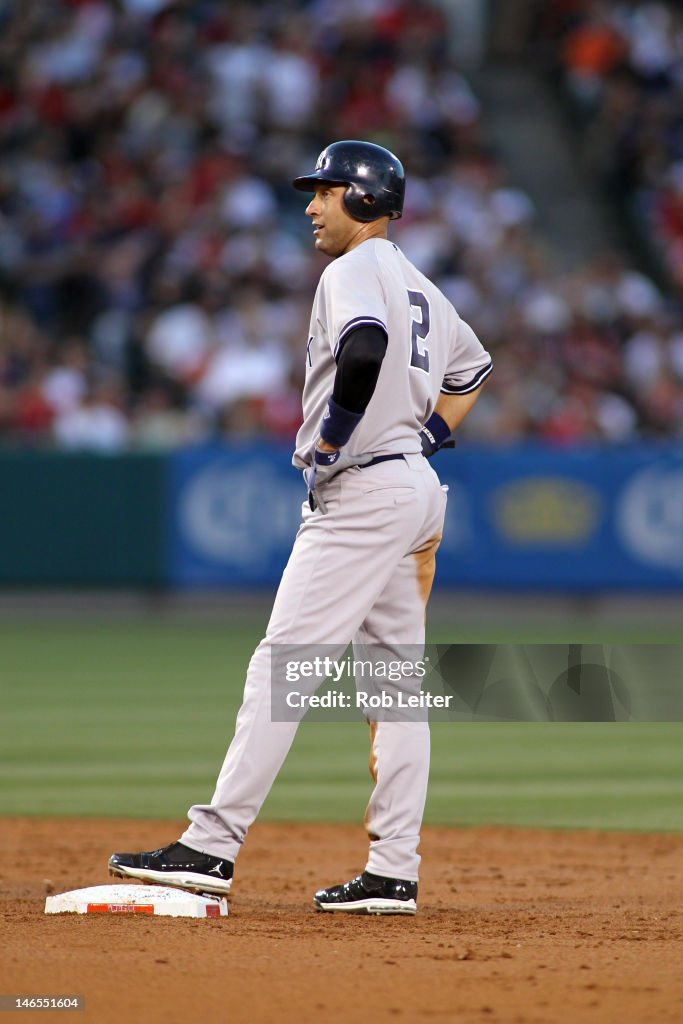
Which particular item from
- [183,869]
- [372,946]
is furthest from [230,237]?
[372,946]

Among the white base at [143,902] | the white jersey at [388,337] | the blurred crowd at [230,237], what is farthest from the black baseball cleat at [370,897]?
the blurred crowd at [230,237]

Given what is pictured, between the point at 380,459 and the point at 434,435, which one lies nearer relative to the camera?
the point at 380,459

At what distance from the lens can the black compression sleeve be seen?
14.8ft

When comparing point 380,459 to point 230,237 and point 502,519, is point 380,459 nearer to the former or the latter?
point 502,519

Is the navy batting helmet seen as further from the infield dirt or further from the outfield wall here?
the outfield wall

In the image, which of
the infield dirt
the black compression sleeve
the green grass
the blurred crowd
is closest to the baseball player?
the black compression sleeve

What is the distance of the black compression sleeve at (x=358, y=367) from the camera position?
14.8ft

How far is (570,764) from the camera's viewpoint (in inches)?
332

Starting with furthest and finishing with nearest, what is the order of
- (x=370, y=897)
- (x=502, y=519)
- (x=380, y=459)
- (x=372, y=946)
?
(x=502, y=519)
(x=370, y=897)
(x=380, y=459)
(x=372, y=946)

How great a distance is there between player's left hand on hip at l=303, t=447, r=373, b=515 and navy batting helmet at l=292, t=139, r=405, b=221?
0.70 metres

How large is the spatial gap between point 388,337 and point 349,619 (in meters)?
0.78

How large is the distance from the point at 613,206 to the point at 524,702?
10716 millimetres

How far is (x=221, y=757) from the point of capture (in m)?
8.44

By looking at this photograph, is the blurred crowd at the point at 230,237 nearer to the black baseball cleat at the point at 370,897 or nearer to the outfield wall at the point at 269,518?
the outfield wall at the point at 269,518
